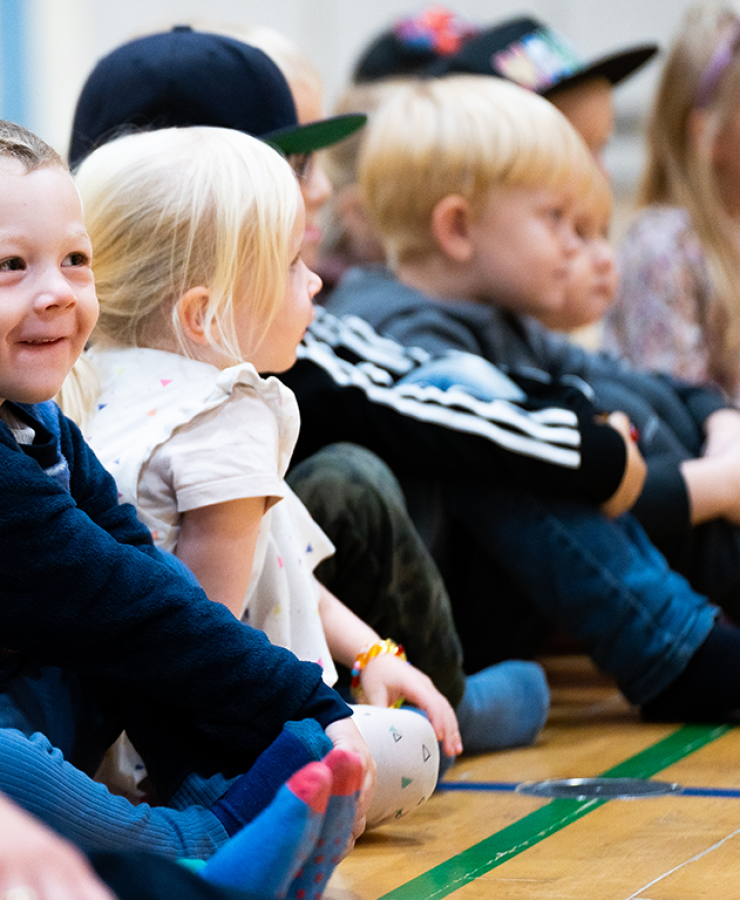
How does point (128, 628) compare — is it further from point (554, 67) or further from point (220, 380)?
point (554, 67)

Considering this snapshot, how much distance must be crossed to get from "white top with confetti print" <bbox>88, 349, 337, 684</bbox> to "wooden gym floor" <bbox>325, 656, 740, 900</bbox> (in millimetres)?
154

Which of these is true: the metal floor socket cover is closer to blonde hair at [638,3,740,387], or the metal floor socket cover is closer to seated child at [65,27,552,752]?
seated child at [65,27,552,752]

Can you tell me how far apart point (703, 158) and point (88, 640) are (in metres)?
1.63

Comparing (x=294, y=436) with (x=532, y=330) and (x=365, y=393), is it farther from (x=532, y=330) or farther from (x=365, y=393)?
(x=532, y=330)

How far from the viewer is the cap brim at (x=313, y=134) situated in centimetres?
118

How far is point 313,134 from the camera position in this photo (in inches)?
47.1

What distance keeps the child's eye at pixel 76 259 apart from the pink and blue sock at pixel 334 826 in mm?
337

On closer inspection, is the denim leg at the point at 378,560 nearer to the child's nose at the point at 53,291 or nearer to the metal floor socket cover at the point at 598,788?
the metal floor socket cover at the point at 598,788

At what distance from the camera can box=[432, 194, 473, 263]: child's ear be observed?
1554 mm

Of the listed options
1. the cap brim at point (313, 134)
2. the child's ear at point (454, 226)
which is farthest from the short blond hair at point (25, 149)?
the child's ear at point (454, 226)

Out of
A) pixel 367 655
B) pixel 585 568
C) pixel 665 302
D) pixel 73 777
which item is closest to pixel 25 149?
pixel 73 777

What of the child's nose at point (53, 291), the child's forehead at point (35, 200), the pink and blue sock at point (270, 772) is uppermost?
the child's forehead at point (35, 200)

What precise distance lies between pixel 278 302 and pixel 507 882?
1.46 ft

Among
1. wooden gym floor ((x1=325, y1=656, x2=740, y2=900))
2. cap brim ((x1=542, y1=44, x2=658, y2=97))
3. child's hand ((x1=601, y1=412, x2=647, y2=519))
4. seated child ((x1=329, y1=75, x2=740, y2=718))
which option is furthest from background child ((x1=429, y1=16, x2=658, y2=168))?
wooden gym floor ((x1=325, y1=656, x2=740, y2=900))
